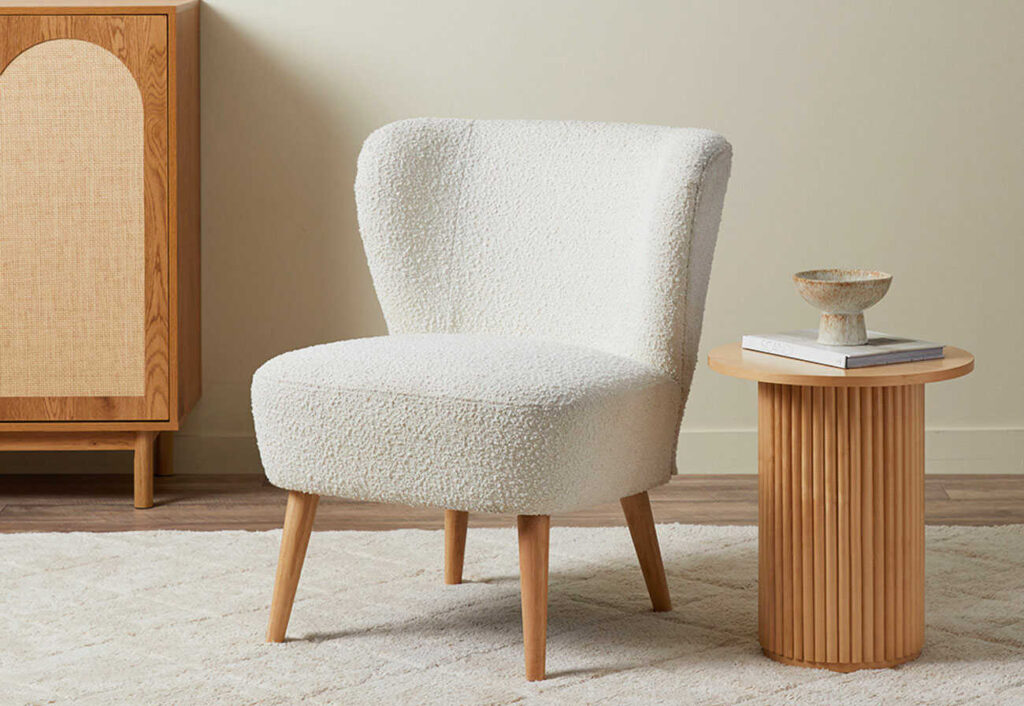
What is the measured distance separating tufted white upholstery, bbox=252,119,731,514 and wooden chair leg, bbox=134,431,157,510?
818 mm

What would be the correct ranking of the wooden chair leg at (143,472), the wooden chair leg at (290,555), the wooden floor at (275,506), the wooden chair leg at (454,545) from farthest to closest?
1. the wooden chair leg at (143,472)
2. the wooden floor at (275,506)
3. the wooden chair leg at (454,545)
4. the wooden chair leg at (290,555)

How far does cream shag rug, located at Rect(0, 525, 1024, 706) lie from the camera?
171 centimetres

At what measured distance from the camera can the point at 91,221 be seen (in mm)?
2619

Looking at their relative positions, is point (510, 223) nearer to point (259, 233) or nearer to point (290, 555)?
point (290, 555)

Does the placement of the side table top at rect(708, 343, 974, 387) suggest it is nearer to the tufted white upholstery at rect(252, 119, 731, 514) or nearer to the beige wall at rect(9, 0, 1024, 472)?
the tufted white upholstery at rect(252, 119, 731, 514)

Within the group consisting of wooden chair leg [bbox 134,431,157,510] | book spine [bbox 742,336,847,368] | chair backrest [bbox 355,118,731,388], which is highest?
chair backrest [bbox 355,118,731,388]

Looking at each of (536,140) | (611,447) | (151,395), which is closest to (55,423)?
(151,395)

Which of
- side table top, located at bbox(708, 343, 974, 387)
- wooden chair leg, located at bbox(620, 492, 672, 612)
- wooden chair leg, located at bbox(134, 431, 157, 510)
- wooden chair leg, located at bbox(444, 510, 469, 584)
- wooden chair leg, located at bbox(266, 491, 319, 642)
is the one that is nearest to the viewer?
side table top, located at bbox(708, 343, 974, 387)

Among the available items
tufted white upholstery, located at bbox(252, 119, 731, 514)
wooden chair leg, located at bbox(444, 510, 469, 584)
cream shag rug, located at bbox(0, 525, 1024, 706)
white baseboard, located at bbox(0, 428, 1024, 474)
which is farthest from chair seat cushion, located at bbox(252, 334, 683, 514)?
white baseboard, located at bbox(0, 428, 1024, 474)

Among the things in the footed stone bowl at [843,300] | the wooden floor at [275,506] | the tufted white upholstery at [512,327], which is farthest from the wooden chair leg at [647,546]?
the wooden floor at [275,506]

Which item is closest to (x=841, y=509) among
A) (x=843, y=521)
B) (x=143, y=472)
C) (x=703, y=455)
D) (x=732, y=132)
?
(x=843, y=521)

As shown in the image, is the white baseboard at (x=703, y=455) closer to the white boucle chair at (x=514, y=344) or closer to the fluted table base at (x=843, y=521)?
the white boucle chair at (x=514, y=344)

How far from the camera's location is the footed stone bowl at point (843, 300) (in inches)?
68.0

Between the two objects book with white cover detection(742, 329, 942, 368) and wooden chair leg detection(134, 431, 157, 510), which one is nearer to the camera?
book with white cover detection(742, 329, 942, 368)
